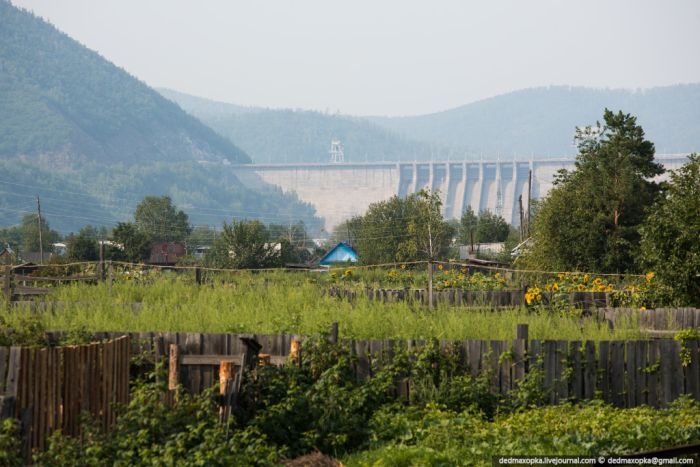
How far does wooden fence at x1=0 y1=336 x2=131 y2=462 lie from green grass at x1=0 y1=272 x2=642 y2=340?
12.4ft

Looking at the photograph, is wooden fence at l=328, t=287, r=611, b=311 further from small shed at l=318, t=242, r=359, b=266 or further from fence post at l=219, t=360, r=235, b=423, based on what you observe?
small shed at l=318, t=242, r=359, b=266

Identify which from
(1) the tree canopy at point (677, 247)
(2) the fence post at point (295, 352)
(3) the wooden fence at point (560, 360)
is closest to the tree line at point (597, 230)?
(1) the tree canopy at point (677, 247)

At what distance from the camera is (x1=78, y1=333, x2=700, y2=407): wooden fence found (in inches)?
669

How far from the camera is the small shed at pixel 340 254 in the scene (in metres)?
105

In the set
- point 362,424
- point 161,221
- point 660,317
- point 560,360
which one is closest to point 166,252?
point 161,221

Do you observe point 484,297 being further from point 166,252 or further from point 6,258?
point 166,252

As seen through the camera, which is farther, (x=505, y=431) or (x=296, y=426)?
(x=296, y=426)

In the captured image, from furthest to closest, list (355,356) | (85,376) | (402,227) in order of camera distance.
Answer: (402,227) < (355,356) < (85,376)

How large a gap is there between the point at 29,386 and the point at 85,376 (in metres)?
1.12

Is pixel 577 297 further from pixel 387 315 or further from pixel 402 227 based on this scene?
pixel 402 227

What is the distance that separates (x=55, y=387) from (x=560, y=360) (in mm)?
7661

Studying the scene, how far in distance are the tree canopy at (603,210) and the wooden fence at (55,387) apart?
1256 inches

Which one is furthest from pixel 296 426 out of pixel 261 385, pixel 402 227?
pixel 402 227

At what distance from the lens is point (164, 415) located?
13328 millimetres
